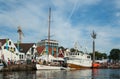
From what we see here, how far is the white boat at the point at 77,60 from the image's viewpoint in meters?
113

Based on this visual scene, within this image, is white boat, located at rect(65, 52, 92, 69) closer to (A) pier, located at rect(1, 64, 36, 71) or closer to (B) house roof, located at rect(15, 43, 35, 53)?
(B) house roof, located at rect(15, 43, 35, 53)

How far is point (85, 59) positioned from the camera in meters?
120

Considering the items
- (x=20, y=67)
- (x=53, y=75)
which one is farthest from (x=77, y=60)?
(x=53, y=75)

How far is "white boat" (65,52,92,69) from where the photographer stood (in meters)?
113

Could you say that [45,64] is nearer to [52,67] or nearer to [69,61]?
[52,67]

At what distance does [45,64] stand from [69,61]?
21959 millimetres

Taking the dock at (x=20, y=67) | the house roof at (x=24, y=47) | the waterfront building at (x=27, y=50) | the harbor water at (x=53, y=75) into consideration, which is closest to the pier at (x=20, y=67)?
the dock at (x=20, y=67)

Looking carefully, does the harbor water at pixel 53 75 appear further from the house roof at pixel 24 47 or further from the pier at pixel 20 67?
the house roof at pixel 24 47

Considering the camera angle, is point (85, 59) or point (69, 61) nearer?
point (69, 61)

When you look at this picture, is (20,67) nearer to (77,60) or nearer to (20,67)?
(20,67)

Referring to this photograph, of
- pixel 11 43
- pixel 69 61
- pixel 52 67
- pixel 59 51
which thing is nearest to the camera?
pixel 52 67

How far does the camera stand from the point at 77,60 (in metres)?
116

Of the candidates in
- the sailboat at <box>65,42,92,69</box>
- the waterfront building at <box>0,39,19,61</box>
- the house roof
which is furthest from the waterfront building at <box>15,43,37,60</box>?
the sailboat at <box>65,42,92,69</box>

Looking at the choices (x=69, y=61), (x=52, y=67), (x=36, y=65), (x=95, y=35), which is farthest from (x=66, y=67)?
(x=95, y=35)
